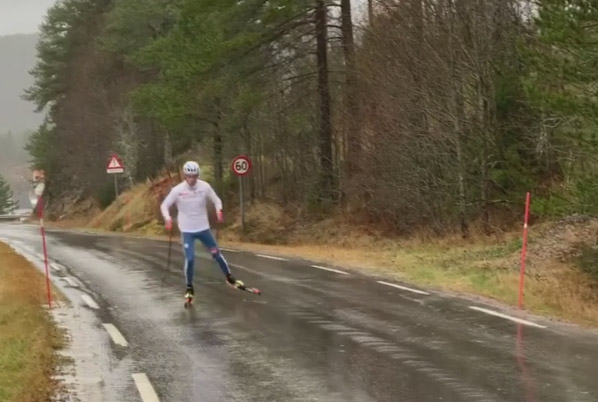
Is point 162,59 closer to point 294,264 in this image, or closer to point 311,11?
point 311,11

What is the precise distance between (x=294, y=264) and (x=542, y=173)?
24.3 feet

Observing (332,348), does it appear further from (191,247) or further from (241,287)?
(241,287)

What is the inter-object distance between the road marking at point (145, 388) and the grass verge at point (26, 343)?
745mm

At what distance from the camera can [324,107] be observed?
28000mm

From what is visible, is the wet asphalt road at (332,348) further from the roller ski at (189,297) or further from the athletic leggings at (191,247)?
the athletic leggings at (191,247)

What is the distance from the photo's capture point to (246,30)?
27.8 meters

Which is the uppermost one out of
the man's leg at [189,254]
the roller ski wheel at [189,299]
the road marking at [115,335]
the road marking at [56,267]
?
the man's leg at [189,254]

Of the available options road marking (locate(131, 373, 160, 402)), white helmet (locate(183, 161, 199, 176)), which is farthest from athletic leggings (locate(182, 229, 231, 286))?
road marking (locate(131, 373, 160, 402))

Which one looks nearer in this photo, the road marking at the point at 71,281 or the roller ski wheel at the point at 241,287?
the roller ski wheel at the point at 241,287

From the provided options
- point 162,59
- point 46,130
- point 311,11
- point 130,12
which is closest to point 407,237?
point 311,11

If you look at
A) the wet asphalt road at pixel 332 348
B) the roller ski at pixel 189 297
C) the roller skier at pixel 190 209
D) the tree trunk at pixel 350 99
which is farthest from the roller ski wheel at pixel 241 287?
the tree trunk at pixel 350 99

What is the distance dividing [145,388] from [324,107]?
68.3 feet

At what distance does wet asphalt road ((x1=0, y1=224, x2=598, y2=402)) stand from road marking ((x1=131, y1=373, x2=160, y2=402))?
5 centimetres

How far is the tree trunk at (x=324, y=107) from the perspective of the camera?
2750cm
